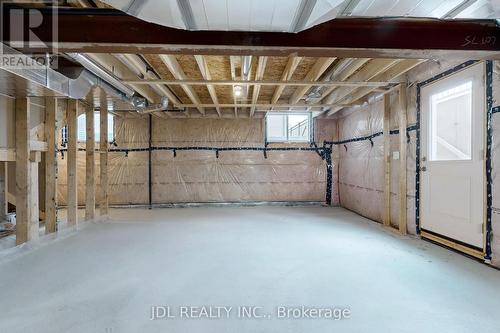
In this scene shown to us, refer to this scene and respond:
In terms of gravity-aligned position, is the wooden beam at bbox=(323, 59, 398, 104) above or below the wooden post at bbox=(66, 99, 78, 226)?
above

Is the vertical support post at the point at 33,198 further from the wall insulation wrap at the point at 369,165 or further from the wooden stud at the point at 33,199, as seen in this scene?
the wall insulation wrap at the point at 369,165

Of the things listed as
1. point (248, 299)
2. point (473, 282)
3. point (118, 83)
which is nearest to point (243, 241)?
point (248, 299)

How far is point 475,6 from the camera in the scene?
5.35ft

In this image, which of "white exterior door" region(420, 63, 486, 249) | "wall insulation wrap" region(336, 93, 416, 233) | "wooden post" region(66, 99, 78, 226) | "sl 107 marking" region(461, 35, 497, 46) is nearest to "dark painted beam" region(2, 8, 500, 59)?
"sl 107 marking" region(461, 35, 497, 46)

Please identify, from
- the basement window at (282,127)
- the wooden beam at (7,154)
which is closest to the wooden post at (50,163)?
the wooden beam at (7,154)

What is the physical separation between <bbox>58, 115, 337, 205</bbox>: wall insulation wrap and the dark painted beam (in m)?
4.46

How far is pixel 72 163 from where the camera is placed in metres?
4.05

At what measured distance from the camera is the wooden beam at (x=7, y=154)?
9.84ft

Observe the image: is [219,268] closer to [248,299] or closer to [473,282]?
[248,299]

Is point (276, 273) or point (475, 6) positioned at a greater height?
point (475, 6)

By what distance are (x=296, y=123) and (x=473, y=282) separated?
18.8 feet

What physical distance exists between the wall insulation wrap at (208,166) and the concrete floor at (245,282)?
2.61 metres

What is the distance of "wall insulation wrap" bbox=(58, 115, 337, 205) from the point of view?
6.29 metres

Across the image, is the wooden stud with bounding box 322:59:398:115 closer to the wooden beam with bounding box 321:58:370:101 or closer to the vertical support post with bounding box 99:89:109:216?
the wooden beam with bounding box 321:58:370:101
